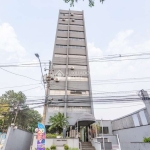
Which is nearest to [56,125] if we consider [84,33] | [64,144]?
[64,144]

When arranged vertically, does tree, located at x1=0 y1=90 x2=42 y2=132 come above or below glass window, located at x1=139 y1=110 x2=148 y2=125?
above

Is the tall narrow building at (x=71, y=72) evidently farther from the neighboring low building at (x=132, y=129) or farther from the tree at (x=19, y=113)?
the tree at (x=19, y=113)

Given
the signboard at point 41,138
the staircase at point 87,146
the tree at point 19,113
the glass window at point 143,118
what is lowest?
the staircase at point 87,146

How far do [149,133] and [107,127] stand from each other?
359 inches

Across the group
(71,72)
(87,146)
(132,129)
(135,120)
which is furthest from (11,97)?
(135,120)

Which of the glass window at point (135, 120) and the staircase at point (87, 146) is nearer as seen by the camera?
the staircase at point (87, 146)

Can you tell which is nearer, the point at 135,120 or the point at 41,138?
the point at 41,138

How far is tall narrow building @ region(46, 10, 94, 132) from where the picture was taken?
76.2ft

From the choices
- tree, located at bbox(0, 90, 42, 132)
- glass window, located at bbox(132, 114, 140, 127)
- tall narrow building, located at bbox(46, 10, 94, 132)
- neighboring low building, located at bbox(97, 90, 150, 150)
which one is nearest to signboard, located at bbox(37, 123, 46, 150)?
neighboring low building, located at bbox(97, 90, 150, 150)

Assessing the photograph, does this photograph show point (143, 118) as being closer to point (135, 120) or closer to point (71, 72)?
point (135, 120)

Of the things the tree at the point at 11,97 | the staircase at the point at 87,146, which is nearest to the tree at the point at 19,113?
the tree at the point at 11,97

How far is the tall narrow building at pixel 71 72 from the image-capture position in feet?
76.2

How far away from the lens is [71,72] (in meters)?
27.9

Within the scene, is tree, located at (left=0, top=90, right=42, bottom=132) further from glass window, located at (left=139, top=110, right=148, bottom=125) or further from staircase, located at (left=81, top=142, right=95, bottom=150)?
glass window, located at (left=139, top=110, right=148, bottom=125)
